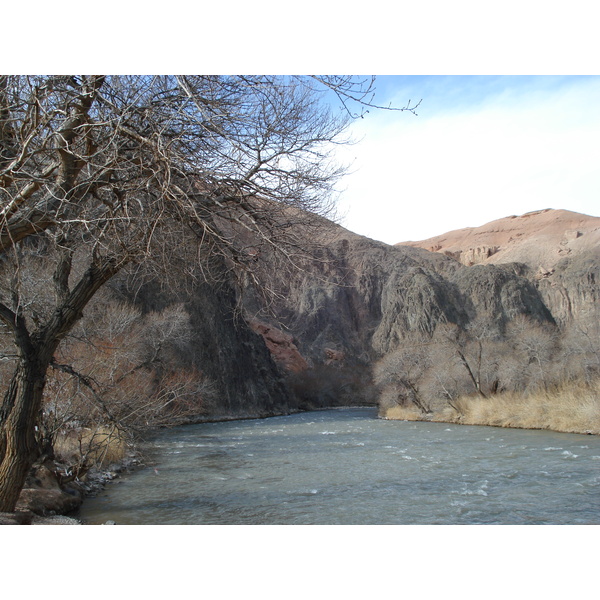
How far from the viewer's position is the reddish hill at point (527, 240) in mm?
81125

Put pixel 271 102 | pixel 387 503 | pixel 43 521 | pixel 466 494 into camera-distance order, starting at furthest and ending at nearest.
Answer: pixel 466 494, pixel 387 503, pixel 43 521, pixel 271 102

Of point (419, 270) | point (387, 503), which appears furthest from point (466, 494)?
point (419, 270)

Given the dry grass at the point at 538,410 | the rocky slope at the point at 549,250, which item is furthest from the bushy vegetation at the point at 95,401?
the rocky slope at the point at 549,250

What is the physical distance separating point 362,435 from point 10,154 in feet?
63.6

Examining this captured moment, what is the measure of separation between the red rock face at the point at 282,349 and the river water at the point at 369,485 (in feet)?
148

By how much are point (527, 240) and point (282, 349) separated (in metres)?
52.1

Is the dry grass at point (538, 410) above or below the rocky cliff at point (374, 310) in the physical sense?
below

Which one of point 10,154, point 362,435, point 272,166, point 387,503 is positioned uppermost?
point 10,154

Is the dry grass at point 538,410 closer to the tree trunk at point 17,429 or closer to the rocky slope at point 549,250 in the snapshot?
the rocky slope at point 549,250

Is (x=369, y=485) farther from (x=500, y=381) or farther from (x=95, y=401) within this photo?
(x=500, y=381)

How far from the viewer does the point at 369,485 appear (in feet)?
36.8

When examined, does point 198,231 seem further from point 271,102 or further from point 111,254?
point 271,102

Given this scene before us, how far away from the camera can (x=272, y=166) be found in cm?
496

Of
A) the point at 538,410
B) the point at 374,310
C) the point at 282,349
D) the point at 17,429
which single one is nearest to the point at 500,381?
the point at 538,410
